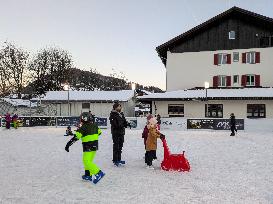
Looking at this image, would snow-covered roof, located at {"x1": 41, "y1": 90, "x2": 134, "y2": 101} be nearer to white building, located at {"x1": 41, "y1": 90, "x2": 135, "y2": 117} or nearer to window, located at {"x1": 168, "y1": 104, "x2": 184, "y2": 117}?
white building, located at {"x1": 41, "y1": 90, "x2": 135, "y2": 117}

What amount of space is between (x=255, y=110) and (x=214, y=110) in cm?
347

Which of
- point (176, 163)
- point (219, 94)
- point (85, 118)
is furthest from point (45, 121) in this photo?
point (85, 118)

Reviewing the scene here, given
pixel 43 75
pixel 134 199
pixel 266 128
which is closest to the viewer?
pixel 134 199

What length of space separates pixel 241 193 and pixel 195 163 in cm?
383

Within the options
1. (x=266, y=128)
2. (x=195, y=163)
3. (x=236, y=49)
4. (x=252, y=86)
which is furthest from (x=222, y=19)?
(x=195, y=163)

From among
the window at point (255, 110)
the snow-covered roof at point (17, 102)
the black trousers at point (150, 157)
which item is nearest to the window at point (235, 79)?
the window at point (255, 110)

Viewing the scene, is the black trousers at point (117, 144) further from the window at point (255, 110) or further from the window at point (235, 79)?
the window at point (235, 79)

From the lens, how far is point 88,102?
→ 4431cm

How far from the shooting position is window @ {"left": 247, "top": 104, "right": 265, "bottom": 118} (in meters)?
31.5

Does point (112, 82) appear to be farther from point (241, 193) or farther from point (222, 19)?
point (241, 193)

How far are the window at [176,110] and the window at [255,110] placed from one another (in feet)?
19.1

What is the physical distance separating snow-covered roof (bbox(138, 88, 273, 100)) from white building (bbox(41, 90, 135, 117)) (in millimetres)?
10941

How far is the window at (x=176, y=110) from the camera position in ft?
110

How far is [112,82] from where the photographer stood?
305ft
